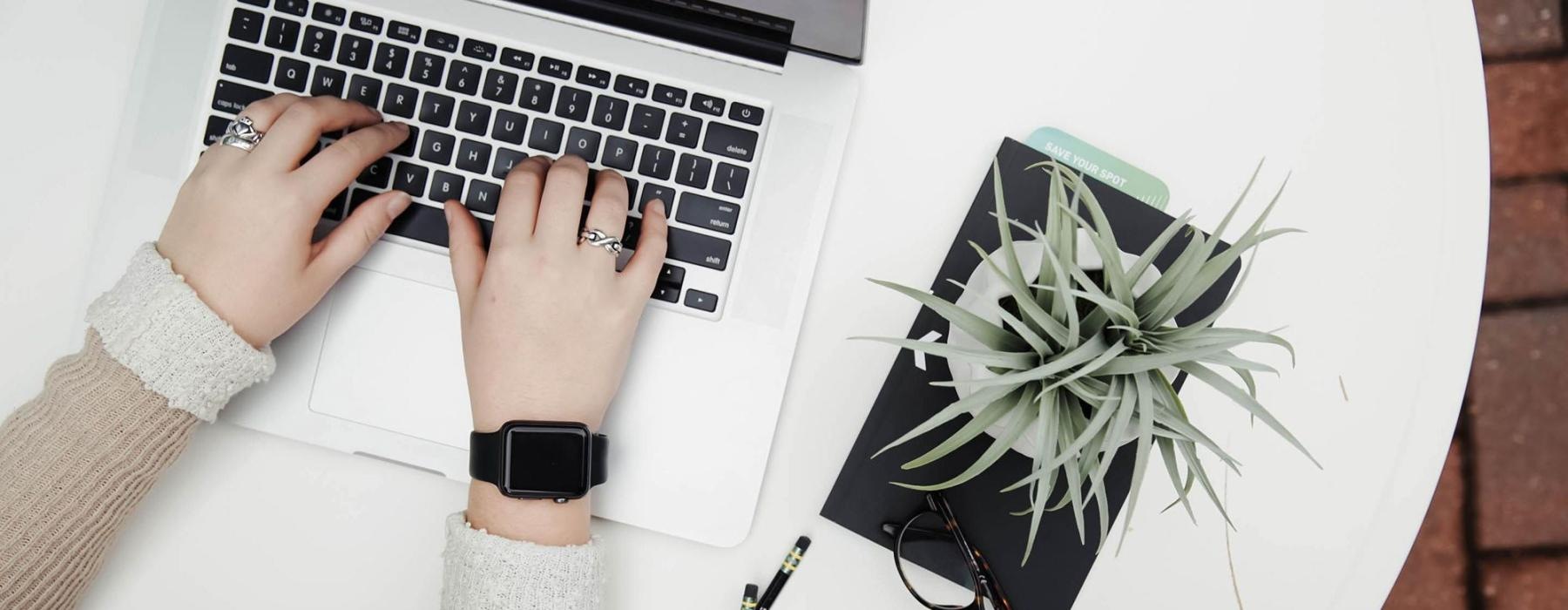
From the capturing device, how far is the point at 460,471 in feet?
2.03

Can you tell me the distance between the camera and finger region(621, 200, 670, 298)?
0.58 m

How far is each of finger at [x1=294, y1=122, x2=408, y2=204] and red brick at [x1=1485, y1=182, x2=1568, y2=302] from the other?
1291 millimetres

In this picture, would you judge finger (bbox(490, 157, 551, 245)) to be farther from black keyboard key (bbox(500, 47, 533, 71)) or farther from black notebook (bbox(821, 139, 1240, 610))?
black notebook (bbox(821, 139, 1240, 610))

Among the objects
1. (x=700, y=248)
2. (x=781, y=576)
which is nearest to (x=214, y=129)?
(x=700, y=248)

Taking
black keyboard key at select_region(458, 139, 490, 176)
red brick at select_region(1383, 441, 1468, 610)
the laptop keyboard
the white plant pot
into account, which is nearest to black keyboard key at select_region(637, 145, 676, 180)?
the laptop keyboard

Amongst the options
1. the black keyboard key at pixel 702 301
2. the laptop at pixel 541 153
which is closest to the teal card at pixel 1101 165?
the laptop at pixel 541 153

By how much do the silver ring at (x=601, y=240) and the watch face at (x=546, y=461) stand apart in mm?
116

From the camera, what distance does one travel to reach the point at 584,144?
611mm

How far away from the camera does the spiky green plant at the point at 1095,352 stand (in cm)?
41

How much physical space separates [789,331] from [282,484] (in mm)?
369

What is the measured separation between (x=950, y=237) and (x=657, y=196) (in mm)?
204

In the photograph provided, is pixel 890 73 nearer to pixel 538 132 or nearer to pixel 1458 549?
pixel 538 132

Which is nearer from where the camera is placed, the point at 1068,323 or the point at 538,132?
the point at 1068,323

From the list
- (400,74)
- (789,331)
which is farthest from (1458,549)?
(400,74)
